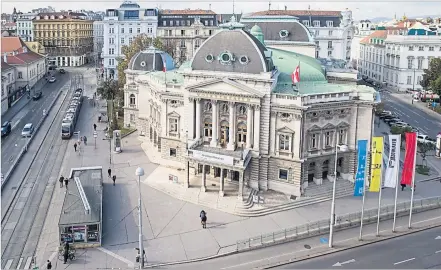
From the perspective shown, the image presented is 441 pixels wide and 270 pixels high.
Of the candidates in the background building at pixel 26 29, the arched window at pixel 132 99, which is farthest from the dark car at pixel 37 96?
the background building at pixel 26 29

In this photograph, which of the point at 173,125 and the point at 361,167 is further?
the point at 173,125

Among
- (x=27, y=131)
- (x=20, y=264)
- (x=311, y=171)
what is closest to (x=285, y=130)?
(x=311, y=171)

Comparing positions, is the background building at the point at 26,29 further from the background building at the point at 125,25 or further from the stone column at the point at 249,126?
the stone column at the point at 249,126

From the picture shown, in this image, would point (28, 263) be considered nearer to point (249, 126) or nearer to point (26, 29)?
point (249, 126)

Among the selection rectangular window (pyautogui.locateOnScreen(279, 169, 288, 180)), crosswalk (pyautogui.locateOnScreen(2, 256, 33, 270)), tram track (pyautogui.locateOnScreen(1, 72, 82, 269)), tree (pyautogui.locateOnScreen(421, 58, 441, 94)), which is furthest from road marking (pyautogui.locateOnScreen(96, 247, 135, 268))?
tree (pyautogui.locateOnScreen(421, 58, 441, 94))

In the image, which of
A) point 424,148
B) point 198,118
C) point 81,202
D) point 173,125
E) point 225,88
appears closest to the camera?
point 81,202

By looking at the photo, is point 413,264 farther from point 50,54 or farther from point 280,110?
point 50,54

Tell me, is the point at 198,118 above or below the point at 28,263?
above

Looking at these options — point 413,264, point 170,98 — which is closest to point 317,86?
point 170,98
